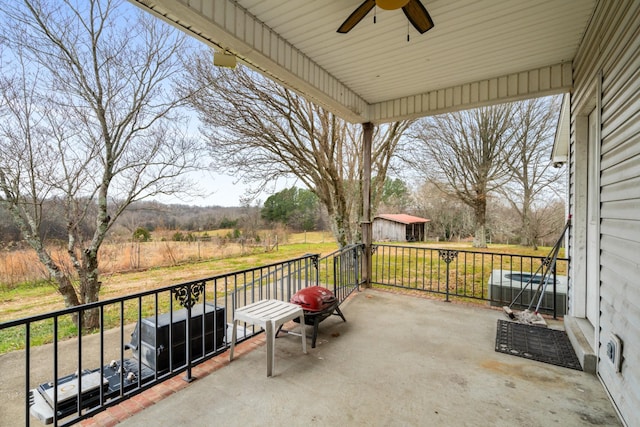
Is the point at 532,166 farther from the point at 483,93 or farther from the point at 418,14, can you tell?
the point at 418,14

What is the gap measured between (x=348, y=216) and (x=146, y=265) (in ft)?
22.5

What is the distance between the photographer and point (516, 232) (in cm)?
1291

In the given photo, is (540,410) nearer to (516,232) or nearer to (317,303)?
(317,303)

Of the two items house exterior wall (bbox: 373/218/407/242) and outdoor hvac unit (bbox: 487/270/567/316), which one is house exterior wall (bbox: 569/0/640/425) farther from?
house exterior wall (bbox: 373/218/407/242)

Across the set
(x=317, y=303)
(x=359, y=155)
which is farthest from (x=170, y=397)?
(x=359, y=155)

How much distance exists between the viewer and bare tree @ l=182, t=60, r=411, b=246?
739cm

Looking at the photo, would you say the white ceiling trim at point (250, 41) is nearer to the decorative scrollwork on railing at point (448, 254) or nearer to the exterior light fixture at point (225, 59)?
the exterior light fixture at point (225, 59)

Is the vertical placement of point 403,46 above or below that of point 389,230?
above

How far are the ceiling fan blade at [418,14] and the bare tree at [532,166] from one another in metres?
12.1

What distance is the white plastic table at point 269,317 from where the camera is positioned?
2294 millimetres

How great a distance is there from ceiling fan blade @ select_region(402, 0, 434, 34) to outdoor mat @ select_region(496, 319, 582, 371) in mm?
3054

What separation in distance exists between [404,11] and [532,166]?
12800 millimetres

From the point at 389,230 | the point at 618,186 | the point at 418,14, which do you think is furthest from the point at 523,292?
the point at 389,230

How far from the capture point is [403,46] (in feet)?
10.2
